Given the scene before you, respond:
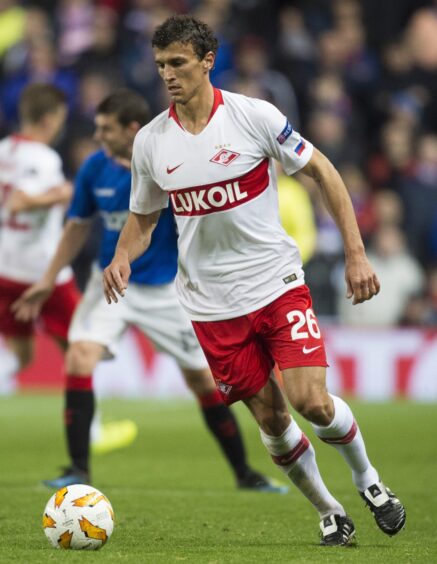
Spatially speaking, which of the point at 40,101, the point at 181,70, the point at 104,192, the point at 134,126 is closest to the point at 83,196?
the point at 104,192

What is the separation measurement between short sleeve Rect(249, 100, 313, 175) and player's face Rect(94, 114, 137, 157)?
226 cm

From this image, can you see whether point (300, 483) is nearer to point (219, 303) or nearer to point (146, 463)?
point (219, 303)

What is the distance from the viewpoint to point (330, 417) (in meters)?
5.98

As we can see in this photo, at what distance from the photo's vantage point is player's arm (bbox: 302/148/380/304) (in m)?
5.79

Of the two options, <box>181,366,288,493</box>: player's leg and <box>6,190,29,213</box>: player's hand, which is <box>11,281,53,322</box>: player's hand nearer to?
<box>181,366,288,493</box>: player's leg

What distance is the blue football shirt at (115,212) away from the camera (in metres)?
8.37

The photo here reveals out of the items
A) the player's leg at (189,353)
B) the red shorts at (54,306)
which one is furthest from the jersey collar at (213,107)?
the red shorts at (54,306)

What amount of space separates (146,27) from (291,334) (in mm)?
11853

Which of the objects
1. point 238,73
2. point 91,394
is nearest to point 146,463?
point 91,394

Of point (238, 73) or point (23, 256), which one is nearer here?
point (23, 256)

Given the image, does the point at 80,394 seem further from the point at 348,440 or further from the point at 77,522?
the point at 348,440

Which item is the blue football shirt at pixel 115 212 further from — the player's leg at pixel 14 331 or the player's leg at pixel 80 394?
the player's leg at pixel 14 331

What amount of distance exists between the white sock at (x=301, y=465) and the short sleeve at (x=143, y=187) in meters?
1.23

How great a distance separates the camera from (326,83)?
1661cm
